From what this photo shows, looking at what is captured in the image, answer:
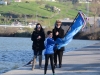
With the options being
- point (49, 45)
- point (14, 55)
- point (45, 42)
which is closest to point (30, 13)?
point (14, 55)

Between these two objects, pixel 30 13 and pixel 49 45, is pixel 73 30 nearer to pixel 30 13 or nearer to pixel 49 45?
pixel 49 45

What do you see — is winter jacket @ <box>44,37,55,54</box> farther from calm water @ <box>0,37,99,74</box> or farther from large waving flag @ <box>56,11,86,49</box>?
calm water @ <box>0,37,99,74</box>

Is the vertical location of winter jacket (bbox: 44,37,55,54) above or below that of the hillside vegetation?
above

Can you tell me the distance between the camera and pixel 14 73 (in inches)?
773

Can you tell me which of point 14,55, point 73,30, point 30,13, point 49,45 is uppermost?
point 73,30

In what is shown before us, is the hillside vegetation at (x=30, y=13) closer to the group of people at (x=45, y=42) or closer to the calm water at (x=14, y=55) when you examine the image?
the calm water at (x=14, y=55)

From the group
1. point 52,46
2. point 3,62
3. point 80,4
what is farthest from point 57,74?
point 80,4

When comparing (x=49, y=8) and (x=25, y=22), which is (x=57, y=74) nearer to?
(x=25, y=22)

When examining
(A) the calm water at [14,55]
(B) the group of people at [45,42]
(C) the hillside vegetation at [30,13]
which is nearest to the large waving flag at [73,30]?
(B) the group of people at [45,42]

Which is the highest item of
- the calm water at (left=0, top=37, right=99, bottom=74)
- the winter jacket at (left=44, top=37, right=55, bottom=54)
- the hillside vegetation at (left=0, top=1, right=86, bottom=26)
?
the winter jacket at (left=44, top=37, right=55, bottom=54)

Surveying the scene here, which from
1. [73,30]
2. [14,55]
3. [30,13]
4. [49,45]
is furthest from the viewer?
[30,13]

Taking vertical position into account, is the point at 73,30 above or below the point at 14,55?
above

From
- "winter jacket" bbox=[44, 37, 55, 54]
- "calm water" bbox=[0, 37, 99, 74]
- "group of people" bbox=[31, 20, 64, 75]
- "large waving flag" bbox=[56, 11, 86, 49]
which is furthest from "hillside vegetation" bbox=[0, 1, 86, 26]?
"winter jacket" bbox=[44, 37, 55, 54]

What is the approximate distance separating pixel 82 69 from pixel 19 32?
68.0m
